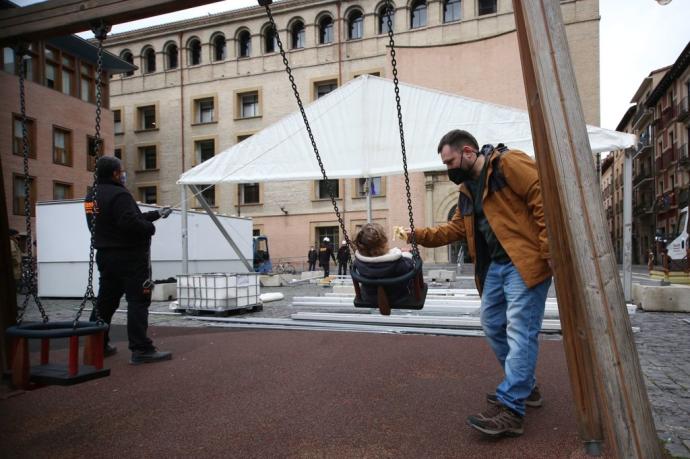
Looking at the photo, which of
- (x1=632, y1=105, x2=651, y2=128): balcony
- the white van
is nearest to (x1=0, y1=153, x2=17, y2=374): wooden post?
the white van

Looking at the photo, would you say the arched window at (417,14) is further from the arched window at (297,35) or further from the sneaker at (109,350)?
the sneaker at (109,350)

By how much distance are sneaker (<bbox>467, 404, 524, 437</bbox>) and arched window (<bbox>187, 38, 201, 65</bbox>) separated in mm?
36909

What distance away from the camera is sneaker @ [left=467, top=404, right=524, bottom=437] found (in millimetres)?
2873

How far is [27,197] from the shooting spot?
3.62 m

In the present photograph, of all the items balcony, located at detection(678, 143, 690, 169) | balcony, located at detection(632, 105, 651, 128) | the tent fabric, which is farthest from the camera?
balcony, located at detection(632, 105, 651, 128)

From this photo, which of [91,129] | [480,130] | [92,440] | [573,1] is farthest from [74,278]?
[573,1]

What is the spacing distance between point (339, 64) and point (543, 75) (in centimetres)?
3131

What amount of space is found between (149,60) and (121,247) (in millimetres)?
36464

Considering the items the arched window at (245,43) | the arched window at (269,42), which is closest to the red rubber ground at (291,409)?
the arched window at (269,42)

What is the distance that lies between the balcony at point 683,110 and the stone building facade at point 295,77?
12.1 meters

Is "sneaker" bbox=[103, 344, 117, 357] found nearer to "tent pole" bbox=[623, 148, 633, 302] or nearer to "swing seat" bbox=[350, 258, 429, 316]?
"swing seat" bbox=[350, 258, 429, 316]

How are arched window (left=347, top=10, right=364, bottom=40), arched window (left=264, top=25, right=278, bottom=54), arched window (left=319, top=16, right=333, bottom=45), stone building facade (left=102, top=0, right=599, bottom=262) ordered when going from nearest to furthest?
stone building facade (left=102, top=0, right=599, bottom=262) < arched window (left=347, top=10, right=364, bottom=40) < arched window (left=319, top=16, right=333, bottom=45) < arched window (left=264, top=25, right=278, bottom=54)

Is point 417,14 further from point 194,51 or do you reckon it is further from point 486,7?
point 194,51

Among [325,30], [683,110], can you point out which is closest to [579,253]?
[325,30]
